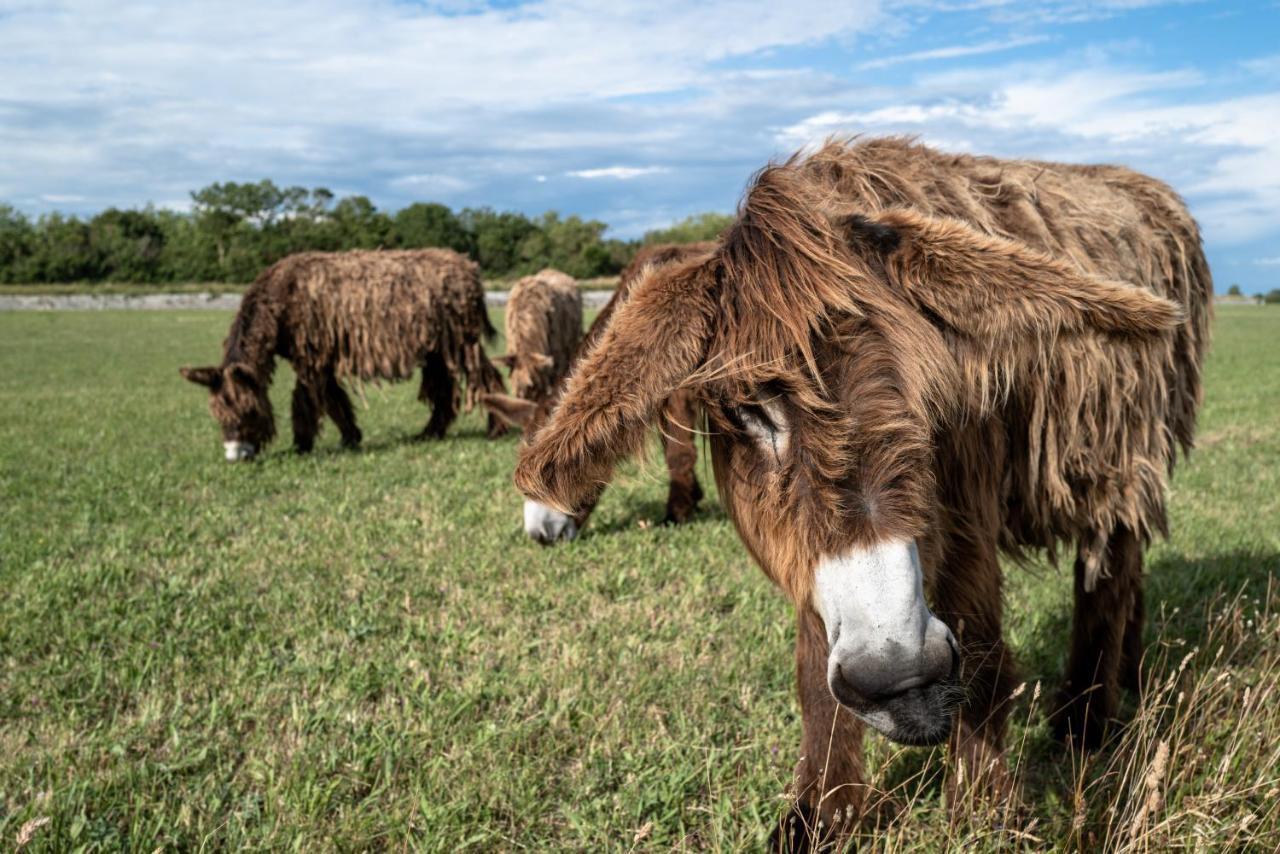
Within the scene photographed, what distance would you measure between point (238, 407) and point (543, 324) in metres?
4.47

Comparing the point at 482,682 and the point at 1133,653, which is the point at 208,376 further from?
the point at 1133,653

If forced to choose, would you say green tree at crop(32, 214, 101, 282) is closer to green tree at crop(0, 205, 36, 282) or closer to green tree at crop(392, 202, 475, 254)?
green tree at crop(0, 205, 36, 282)

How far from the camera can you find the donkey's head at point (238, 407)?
10156mm

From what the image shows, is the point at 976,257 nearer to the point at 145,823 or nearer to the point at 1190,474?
the point at 145,823

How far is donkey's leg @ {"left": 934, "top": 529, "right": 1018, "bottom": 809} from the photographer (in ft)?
8.52

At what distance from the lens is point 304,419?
434 inches

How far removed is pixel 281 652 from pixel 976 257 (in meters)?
3.98

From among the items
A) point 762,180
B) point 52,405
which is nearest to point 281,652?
point 762,180

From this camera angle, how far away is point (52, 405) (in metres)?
14.3

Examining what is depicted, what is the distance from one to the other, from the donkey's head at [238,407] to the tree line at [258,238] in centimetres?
5596

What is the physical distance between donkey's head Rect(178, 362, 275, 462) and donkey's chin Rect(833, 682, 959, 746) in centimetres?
951

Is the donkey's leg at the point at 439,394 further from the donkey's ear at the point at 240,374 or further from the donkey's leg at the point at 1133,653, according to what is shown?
the donkey's leg at the point at 1133,653

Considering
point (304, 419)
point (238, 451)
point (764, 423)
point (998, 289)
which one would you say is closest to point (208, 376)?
point (238, 451)

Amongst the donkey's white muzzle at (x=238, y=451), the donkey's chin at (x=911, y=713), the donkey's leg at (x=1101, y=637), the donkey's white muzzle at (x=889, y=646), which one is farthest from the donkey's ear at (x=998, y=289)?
the donkey's white muzzle at (x=238, y=451)
